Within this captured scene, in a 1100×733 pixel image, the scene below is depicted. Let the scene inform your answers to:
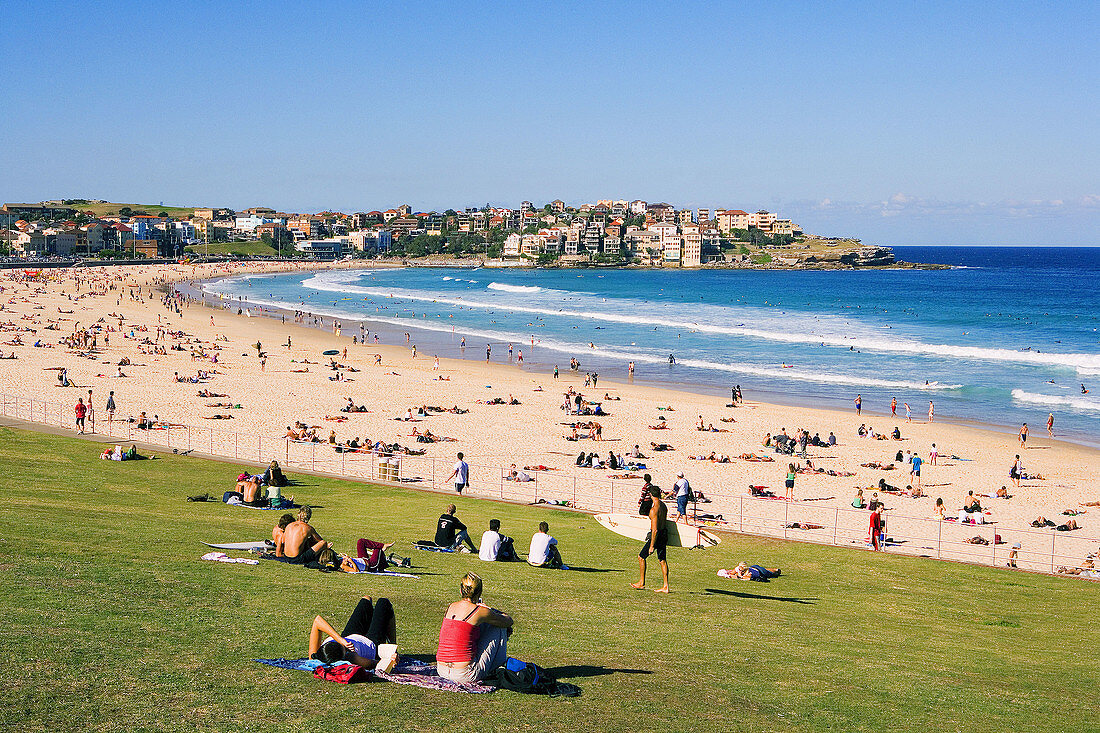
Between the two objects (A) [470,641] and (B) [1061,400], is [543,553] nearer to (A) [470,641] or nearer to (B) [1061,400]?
(A) [470,641]

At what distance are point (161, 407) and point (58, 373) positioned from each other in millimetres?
9892

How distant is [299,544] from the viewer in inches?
450

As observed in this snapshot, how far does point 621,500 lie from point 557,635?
1304 centimetres

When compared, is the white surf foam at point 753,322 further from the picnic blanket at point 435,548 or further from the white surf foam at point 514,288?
the picnic blanket at point 435,548

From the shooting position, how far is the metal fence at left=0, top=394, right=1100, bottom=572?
19.1 m

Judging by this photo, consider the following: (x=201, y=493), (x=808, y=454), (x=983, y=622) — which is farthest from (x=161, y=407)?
(x=983, y=622)

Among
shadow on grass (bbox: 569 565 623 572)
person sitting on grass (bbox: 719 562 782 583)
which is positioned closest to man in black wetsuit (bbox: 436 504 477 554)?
shadow on grass (bbox: 569 565 623 572)

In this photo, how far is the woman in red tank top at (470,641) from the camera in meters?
7.53

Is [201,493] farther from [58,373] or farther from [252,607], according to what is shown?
[58,373]

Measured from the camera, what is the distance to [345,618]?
366 inches

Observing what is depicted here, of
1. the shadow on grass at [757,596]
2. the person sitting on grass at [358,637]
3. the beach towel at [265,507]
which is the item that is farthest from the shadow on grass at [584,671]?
the beach towel at [265,507]

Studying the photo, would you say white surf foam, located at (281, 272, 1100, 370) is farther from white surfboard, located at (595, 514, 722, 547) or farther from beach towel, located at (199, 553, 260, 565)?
beach towel, located at (199, 553, 260, 565)

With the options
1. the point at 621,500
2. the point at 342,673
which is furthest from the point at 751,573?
the point at 621,500

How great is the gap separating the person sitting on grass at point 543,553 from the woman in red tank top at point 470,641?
539 centimetres
